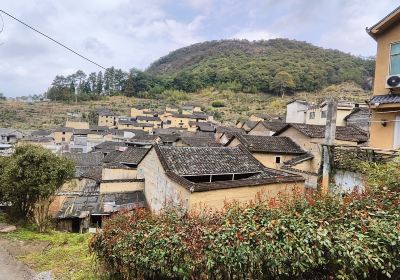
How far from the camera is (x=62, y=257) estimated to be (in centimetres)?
887

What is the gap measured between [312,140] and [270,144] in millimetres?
2750

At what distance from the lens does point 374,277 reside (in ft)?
16.3

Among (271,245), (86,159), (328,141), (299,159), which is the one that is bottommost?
(86,159)

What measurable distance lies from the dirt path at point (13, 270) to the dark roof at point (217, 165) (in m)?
6.38

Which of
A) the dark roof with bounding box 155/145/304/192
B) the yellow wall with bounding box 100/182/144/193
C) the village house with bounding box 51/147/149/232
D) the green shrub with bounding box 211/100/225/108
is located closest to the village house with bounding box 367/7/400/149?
the dark roof with bounding box 155/145/304/192

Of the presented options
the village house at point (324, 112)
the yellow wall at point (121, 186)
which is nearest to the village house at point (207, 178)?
the yellow wall at point (121, 186)

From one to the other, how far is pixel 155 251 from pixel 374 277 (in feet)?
12.1

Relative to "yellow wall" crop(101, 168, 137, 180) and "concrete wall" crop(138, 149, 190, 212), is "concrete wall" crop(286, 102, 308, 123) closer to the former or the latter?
"yellow wall" crop(101, 168, 137, 180)

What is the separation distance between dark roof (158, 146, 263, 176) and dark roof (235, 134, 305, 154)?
11.8 feet

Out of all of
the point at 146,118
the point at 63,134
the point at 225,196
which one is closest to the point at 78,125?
the point at 63,134

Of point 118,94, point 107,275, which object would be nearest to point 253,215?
point 107,275

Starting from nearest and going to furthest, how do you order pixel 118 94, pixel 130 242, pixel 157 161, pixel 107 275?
pixel 130 242 < pixel 107 275 < pixel 157 161 < pixel 118 94

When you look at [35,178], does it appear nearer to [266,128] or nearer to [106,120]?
[266,128]

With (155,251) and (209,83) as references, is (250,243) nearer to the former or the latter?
(155,251)
